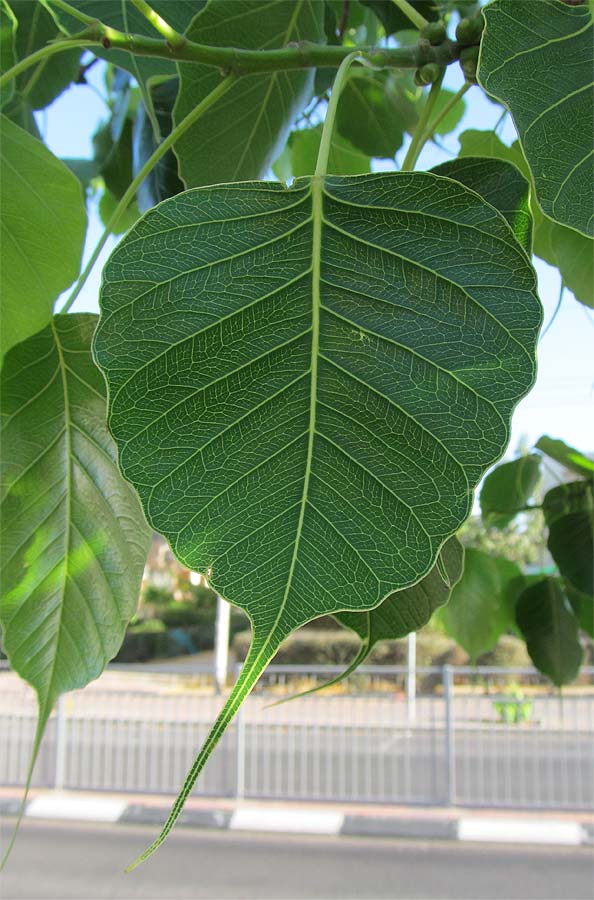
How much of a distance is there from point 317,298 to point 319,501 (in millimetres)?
50

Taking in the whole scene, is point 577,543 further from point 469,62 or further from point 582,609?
point 469,62

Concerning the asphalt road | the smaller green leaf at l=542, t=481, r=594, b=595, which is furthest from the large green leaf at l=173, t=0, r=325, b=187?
the asphalt road

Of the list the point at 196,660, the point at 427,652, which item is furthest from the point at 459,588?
the point at 196,660

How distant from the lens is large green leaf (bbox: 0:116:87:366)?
0.30 meters

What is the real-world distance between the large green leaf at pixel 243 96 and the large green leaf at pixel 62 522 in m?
0.10

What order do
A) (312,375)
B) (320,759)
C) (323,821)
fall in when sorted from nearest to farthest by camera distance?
(312,375) < (323,821) < (320,759)

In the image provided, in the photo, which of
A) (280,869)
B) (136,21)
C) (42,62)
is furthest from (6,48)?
(280,869)

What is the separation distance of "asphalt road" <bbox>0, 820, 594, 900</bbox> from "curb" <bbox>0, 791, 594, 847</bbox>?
54 mm

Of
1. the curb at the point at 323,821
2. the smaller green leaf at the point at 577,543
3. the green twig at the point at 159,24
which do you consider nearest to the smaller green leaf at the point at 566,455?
the smaller green leaf at the point at 577,543

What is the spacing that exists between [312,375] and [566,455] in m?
0.48

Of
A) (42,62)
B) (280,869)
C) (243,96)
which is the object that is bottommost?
(280,869)

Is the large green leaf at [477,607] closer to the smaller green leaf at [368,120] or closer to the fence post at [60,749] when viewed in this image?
the smaller green leaf at [368,120]

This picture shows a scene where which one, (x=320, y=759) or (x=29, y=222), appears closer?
(x=29, y=222)

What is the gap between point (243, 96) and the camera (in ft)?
1.20
